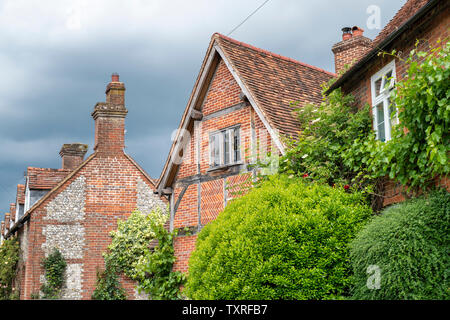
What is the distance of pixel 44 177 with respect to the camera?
89.2ft

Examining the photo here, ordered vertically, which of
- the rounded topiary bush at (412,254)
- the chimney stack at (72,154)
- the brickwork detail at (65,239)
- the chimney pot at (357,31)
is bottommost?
the rounded topiary bush at (412,254)

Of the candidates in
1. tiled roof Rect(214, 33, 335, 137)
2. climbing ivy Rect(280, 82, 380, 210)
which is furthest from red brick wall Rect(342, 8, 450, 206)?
tiled roof Rect(214, 33, 335, 137)

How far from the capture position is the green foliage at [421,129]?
8242mm

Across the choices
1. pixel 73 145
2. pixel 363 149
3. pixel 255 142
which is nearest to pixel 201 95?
pixel 255 142

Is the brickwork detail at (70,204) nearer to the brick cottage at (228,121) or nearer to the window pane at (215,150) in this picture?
the brick cottage at (228,121)

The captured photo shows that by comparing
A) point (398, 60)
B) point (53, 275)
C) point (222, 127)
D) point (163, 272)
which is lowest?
point (53, 275)

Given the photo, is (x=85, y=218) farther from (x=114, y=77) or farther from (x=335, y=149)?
(x=335, y=149)

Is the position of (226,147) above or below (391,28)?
below

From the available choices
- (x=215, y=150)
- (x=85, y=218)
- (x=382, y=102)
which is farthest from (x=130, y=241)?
(x=382, y=102)

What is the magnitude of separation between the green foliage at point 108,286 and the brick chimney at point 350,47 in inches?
505

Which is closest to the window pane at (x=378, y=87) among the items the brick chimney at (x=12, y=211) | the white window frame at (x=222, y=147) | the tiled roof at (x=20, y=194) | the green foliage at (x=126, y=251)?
the white window frame at (x=222, y=147)

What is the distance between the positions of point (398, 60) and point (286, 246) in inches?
171

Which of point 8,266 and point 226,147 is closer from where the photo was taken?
point 226,147

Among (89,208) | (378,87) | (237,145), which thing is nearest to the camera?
(378,87)
